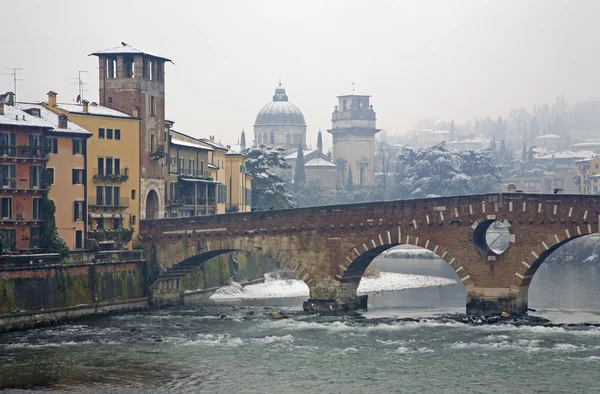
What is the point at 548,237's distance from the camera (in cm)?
7481

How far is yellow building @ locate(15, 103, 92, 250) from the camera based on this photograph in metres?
83.6

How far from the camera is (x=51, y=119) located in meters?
85.2

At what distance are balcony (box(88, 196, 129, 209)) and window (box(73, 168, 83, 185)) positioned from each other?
5.90 feet

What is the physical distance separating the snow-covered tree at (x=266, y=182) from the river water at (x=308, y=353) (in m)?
44.4

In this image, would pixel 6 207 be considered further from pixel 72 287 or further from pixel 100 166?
pixel 100 166

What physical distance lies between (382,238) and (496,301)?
897 centimetres

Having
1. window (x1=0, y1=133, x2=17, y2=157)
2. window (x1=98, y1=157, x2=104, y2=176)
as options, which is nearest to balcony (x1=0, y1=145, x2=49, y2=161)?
window (x1=0, y1=133, x2=17, y2=157)

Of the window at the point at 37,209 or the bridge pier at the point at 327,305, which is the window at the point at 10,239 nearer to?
the window at the point at 37,209

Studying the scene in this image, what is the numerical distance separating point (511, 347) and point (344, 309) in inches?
764

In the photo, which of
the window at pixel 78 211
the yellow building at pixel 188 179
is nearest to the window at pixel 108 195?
the window at pixel 78 211

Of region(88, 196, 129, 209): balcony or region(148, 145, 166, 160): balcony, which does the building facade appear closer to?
region(88, 196, 129, 209): balcony

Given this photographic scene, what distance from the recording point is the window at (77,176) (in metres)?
85.6

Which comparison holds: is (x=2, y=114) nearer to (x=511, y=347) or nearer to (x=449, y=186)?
(x=511, y=347)

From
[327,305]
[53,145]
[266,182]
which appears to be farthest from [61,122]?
[266,182]
